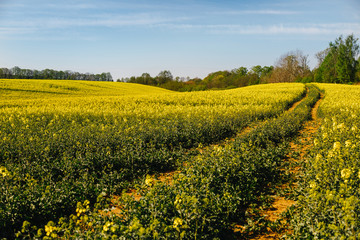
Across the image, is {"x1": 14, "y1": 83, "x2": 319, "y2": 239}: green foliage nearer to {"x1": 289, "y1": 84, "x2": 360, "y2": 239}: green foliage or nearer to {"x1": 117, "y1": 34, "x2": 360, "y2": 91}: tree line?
{"x1": 289, "y1": 84, "x2": 360, "y2": 239}: green foliage

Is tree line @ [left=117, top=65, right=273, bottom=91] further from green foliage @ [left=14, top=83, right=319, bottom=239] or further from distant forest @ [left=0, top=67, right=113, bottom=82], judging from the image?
green foliage @ [left=14, top=83, right=319, bottom=239]

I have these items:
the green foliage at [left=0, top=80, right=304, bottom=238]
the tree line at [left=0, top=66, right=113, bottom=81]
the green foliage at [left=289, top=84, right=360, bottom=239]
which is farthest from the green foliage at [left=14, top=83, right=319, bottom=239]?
the tree line at [left=0, top=66, right=113, bottom=81]

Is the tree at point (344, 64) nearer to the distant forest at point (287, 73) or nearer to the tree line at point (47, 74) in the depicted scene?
the distant forest at point (287, 73)

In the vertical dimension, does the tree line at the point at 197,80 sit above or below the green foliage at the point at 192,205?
above

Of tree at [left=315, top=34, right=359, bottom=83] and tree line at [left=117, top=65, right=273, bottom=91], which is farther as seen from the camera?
tree line at [left=117, top=65, right=273, bottom=91]

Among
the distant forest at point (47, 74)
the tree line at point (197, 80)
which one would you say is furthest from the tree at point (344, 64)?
the distant forest at point (47, 74)

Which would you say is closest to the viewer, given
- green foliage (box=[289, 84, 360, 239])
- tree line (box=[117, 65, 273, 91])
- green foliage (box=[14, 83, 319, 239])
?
green foliage (box=[289, 84, 360, 239])

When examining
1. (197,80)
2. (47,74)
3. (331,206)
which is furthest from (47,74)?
(331,206)

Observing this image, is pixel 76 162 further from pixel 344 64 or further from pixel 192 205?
pixel 344 64

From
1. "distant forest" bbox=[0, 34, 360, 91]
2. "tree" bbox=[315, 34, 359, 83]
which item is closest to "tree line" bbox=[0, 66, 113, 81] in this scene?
"distant forest" bbox=[0, 34, 360, 91]

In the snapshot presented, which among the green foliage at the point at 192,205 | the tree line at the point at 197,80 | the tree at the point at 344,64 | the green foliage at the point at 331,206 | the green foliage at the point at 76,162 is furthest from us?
the tree line at the point at 197,80

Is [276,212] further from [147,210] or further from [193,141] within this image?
[193,141]

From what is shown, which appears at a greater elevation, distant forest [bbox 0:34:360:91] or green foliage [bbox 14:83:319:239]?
distant forest [bbox 0:34:360:91]

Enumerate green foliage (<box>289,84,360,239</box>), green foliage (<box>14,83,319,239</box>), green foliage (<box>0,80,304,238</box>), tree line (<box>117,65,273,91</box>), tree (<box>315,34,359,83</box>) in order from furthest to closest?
tree line (<box>117,65,273,91</box>) → tree (<box>315,34,359,83</box>) → green foliage (<box>0,80,304,238</box>) → green foliage (<box>14,83,319,239</box>) → green foliage (<box>289,84,360,239</box>)
